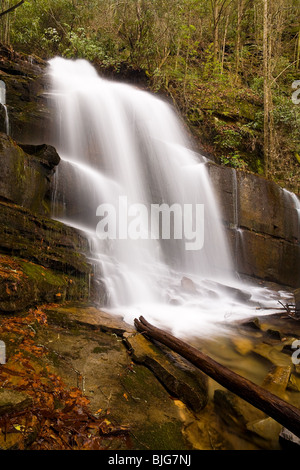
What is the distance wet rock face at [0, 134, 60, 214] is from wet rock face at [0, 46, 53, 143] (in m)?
2.44

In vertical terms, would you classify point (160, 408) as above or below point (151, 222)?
below

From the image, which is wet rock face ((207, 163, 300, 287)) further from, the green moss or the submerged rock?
the submerged rock

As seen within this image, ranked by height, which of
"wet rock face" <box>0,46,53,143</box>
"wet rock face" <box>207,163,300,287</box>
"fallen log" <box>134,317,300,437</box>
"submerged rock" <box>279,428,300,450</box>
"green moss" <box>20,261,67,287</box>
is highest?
"wet rock face" <box>0,46,53,143</box>

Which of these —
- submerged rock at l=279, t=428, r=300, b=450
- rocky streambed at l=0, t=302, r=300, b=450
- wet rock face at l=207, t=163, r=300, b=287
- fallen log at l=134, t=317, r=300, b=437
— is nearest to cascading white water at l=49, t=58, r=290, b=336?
wet rock face at l=207, t=163, r=300, b=287

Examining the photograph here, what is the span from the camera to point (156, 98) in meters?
14.7

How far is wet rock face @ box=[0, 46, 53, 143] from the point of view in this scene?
926cm

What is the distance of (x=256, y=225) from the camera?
1077cm

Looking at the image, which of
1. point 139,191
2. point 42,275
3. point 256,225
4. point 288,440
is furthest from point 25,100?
point 288,440

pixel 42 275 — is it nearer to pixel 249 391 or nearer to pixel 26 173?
pixel 26 173

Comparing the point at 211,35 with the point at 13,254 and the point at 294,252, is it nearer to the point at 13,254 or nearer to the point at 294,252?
the point at 294,252

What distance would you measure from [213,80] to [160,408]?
18958 mm

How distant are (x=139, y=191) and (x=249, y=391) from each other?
29.4ft

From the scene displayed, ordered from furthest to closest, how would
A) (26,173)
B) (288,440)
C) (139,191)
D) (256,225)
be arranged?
(256,225)
(139,191)
(26,173)
(288,440)
